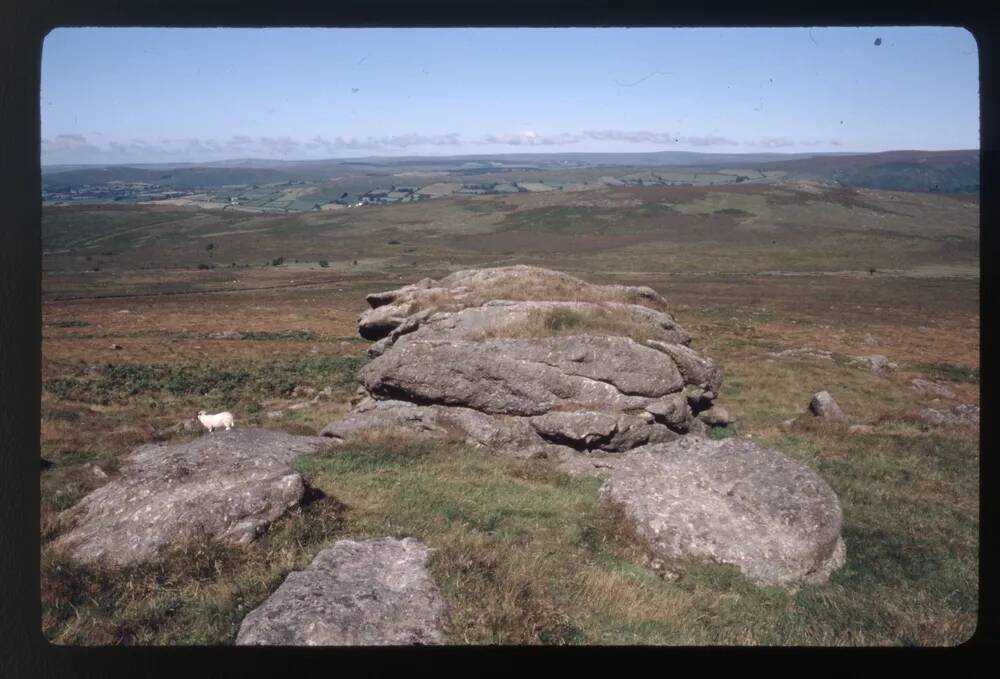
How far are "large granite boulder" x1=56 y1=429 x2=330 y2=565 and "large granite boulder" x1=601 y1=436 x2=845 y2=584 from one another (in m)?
5.45

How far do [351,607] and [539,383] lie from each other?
28.8 feet

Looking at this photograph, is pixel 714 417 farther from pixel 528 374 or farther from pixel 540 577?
pixel 540 577

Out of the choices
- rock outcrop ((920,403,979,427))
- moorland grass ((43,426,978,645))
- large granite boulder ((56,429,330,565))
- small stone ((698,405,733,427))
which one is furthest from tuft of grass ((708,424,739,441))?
large granite boulder ((56,429,330,565))

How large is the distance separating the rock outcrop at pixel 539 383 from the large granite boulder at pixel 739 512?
10.0 feet

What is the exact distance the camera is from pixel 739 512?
9469mm

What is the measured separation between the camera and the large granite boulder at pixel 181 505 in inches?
311

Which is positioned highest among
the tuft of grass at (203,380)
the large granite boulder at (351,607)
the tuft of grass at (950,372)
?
the large granite boulder at (351,607)

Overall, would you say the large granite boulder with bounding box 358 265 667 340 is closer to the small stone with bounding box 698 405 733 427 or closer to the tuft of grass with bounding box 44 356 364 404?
the tuft of grass with bounding box 44 356 364 404

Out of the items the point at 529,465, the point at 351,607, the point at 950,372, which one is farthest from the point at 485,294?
the point at 950,372

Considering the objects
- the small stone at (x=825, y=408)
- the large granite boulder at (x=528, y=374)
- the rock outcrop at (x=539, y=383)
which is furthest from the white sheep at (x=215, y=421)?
the small stone at (x=825, y=408)

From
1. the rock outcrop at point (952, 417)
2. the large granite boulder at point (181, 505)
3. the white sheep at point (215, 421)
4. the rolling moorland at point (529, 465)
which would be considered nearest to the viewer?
the rolling moorland at point (529, 465)

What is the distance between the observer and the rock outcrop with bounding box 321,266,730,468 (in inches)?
548

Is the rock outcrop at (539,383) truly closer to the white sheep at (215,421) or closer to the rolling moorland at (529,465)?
the rolling moorland at (529,465)

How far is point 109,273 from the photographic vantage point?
82.2 meters
